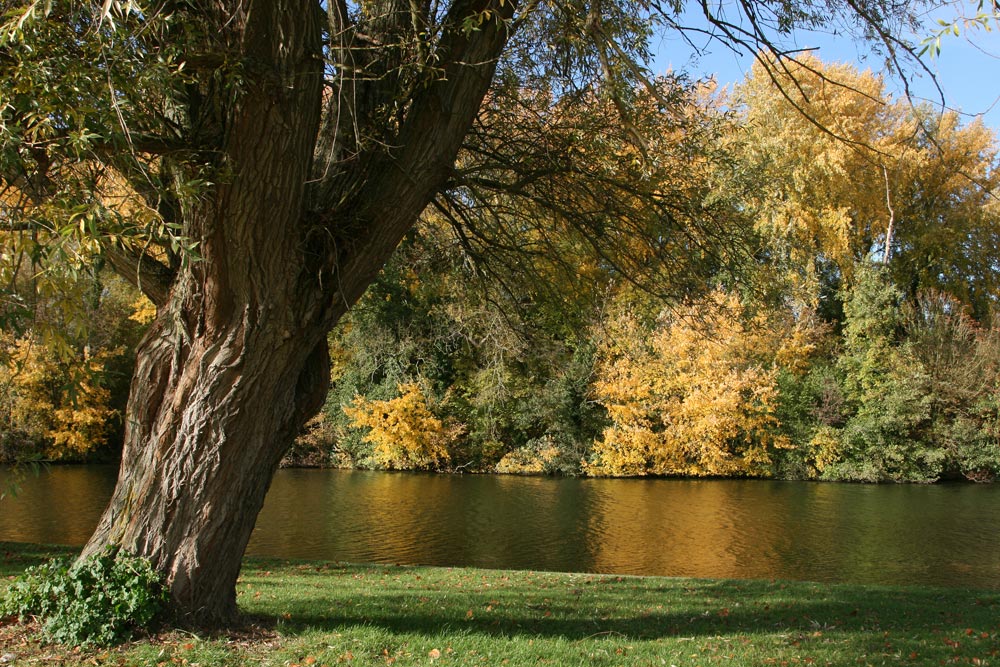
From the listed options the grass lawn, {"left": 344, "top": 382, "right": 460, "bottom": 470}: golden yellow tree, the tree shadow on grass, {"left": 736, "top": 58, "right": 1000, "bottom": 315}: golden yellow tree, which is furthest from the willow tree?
{"left": 344, "top": 382, "right": 460, "bottom": 470}: golden yellow tree

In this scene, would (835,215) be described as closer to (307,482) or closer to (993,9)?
(307,482)

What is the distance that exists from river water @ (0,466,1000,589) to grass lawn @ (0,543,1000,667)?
10.8 feet

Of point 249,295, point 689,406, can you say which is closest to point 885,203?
point 689,406

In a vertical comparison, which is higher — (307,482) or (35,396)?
(35,396)

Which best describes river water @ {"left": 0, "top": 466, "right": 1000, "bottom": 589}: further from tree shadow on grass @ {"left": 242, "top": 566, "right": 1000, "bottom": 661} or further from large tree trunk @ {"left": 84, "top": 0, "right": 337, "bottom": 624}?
large tree trunk @ {"left": 84, "top": 0, "right": 337, "bottom": 624}

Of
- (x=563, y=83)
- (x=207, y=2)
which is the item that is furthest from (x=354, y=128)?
(x=563, y=83)

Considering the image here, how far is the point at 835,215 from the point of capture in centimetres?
2533

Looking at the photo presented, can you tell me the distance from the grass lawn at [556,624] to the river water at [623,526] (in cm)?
330

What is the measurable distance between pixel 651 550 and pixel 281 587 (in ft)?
25.4

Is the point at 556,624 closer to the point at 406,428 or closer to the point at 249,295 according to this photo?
the point at 249,295

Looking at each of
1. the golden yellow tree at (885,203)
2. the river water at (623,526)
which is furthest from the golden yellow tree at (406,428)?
the golden yellow tree at (885,203)

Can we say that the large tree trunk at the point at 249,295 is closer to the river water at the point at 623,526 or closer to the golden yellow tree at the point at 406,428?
the river water at the point at 623,526

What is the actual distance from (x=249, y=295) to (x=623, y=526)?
12682 mm

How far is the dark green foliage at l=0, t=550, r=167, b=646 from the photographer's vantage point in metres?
4.39
